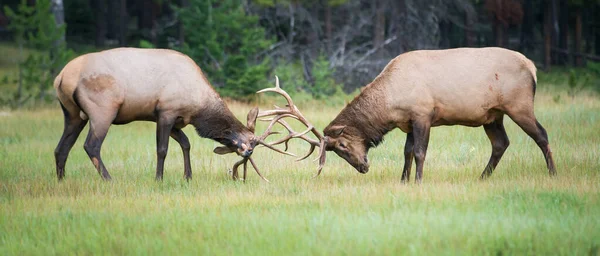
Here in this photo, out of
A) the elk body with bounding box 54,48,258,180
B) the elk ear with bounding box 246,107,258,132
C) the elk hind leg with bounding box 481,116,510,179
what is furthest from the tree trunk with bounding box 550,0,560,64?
the elk body with bounding box 54,48,258,180

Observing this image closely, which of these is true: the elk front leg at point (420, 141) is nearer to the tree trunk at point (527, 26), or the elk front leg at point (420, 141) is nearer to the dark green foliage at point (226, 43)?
the dark green foliage at point (226, 43)

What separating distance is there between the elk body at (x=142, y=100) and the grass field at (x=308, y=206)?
509mm

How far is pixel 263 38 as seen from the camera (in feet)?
69.7

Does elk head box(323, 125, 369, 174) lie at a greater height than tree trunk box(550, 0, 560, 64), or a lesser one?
lesser

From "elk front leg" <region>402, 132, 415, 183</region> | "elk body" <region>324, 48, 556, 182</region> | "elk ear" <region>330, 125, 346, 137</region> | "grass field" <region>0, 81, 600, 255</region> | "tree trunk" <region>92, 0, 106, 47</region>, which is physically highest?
"tree trunk" <region>92, 0, 106, 47</region>

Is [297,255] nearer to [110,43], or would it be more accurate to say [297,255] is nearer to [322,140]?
[322,140]

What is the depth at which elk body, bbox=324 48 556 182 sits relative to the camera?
1010cm

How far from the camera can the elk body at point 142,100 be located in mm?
10266

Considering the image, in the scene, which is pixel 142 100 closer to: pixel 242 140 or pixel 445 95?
pixel 242 140

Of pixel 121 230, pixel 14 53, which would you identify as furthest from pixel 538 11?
pixel 121 230

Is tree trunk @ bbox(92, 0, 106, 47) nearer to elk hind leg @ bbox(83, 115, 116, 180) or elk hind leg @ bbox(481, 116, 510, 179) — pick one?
elk hind leg @ bbox(83, 115, 116, 180)

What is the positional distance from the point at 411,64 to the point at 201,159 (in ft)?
13.6

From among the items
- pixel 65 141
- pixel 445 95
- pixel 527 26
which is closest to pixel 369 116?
pixel 445 95

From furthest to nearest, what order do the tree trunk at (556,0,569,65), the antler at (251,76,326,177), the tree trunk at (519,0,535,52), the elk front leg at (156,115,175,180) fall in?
the tree trunk at (519,0,535,52) → the tree trunk at (556,0,569,65) → the elk front leg at (156,115,175,180) → the antler at (251,76,326,177)
